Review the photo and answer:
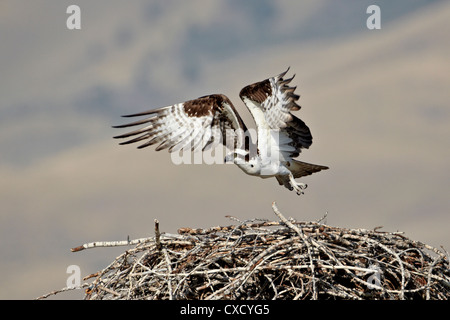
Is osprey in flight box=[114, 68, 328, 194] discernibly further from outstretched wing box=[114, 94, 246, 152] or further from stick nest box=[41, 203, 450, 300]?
stick nest box=[41, 203, 450, 300]

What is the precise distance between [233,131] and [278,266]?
3440mm

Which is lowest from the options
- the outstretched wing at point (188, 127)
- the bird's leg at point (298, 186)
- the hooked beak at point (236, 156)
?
the bird's leg at point (298, 186)

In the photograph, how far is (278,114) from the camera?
1096 cm

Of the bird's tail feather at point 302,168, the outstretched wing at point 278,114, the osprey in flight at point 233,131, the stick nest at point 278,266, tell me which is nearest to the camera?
the stick nest at point 278,266

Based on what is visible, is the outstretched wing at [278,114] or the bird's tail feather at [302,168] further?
the bird's tail feather at [302,168]

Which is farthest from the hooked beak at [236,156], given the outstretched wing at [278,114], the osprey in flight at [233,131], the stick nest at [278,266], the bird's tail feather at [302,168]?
the stick nest at [278,266]

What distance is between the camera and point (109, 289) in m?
9.00

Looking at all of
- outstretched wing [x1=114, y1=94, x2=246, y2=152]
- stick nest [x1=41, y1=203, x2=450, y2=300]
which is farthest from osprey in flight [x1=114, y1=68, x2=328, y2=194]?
stick nest [x1=41, y1=203, x2=450, y2=300]

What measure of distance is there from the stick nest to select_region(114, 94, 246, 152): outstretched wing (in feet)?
7.40

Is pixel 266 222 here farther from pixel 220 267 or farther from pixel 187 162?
pixel 187 162

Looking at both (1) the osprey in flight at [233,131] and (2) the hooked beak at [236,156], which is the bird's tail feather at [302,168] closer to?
(1) the osprey in flight at [233,131]

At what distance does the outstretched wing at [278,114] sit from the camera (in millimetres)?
10617
